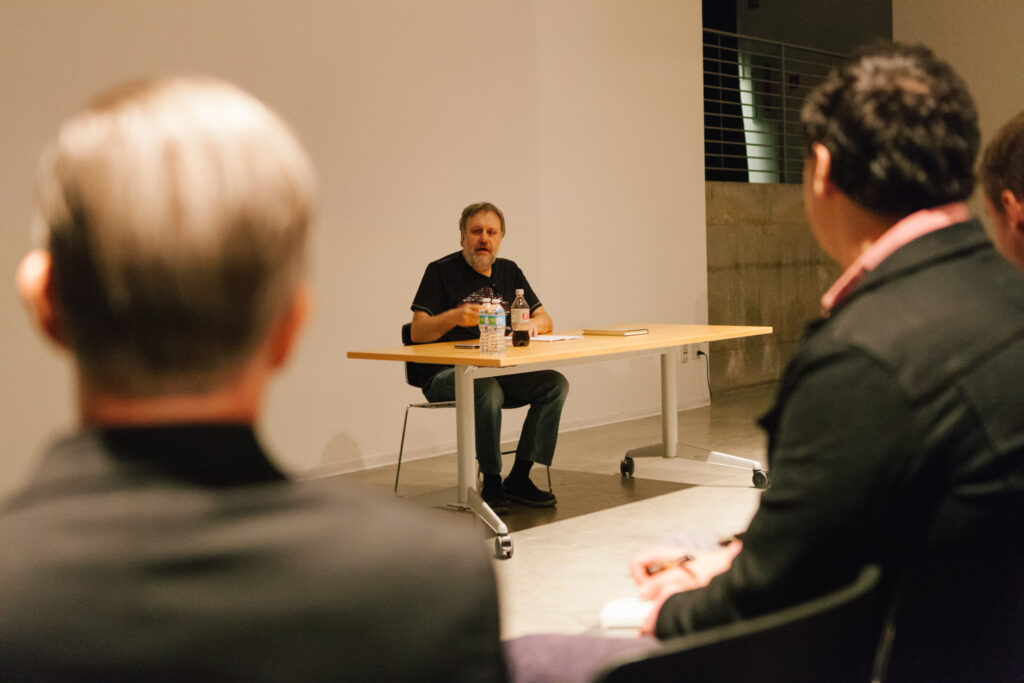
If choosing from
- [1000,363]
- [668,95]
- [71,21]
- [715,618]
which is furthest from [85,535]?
[668,95]

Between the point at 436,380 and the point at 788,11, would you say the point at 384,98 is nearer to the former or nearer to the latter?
the point at 436,380

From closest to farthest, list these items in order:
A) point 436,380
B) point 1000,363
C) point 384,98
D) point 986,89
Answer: point 1000,363 < point 436,380 < point 384,98 < point 986,89

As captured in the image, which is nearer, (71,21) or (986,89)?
(71,21)

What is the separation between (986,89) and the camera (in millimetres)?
7930

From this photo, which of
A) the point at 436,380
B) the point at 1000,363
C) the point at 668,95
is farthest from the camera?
the point at 668,95

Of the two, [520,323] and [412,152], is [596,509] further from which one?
[412,152]

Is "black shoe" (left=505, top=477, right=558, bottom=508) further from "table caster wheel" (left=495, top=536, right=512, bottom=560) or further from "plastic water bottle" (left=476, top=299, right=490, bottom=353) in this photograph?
"plastic water bottle" (left=476, top=299, right=490, bottom=353)

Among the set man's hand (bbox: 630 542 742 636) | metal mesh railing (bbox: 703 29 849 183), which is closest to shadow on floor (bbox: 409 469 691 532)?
man's hand (bbox: 630 542 742 636)

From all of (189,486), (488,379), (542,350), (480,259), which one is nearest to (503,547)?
(542,350)

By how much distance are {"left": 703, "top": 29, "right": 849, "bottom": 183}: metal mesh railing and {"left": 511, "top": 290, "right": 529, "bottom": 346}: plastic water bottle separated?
3957mm

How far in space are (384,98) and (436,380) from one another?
5.94 feet

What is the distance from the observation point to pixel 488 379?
13.0 ft

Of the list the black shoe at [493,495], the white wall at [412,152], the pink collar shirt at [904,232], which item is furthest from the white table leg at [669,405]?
the pink collar shirt at [904,232]

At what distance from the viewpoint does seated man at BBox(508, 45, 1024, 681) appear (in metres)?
0.95
